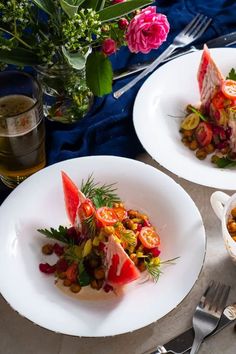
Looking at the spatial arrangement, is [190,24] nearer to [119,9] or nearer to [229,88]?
[229,88]

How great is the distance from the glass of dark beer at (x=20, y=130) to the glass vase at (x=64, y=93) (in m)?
0.05

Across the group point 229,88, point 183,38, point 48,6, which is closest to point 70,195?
point 48,6

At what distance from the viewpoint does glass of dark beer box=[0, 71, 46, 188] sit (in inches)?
52.1

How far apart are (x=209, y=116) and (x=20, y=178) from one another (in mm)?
502

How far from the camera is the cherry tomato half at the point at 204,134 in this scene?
1448 millimetres

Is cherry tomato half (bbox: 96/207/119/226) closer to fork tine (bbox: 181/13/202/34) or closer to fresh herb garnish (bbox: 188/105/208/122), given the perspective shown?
fresh herb garnish (bbox: 188/105/208/122)

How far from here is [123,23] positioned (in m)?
1.30

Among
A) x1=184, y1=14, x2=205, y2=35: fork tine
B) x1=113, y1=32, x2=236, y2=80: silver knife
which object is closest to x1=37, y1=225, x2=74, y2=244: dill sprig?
x1=113, y1=32, x2=236, y2=80: silver knife

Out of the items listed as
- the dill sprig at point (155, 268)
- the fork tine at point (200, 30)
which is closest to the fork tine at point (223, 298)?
the dill sprig at point (155, 268)

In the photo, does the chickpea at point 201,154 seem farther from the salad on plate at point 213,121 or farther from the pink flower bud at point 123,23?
the pink flower bud at point 123,23

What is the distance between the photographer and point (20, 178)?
4.62 ft

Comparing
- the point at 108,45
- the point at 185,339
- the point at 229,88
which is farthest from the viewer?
the point at 229,88

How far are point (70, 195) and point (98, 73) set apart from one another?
31 cm

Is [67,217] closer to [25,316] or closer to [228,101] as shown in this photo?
[25,316]
